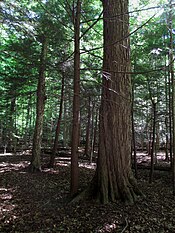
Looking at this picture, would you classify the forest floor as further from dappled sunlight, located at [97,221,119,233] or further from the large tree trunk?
the large tree trunk

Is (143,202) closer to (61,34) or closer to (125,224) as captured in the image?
(125,224)

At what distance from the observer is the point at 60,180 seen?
302 inches

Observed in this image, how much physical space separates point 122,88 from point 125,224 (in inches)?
138

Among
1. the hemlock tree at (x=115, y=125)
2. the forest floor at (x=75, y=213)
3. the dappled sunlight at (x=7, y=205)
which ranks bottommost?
the dappled sunlight at (x=7, y=205)

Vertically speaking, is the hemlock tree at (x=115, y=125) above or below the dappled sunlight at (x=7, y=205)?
above

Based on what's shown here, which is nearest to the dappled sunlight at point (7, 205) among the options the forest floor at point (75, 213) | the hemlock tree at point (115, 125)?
the forest floor at point (75, 213)

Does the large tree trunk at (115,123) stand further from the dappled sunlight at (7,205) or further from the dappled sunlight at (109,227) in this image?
the dappled sunlight at (7,205)

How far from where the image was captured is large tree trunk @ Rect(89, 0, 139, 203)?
500cm

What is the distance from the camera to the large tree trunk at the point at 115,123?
500 centimetres

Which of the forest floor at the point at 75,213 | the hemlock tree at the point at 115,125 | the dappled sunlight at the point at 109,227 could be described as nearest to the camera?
the dappled sunlight at the point at 109,227

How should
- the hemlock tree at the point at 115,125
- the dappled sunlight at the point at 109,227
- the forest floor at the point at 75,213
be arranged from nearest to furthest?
the dappled sunlight at the point at 109,227, the forest floor at the point at 75,213, the hemlock tree at the point at 115,125

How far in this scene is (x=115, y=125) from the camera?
207 inches

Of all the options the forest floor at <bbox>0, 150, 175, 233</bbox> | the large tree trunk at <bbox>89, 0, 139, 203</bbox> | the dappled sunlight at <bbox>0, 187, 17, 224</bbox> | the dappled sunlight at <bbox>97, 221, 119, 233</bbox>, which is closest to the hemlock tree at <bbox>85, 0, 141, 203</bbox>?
the large tree trunk at <bbox>89, 0, 139, 203</bbox>

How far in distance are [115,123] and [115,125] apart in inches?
2.3
